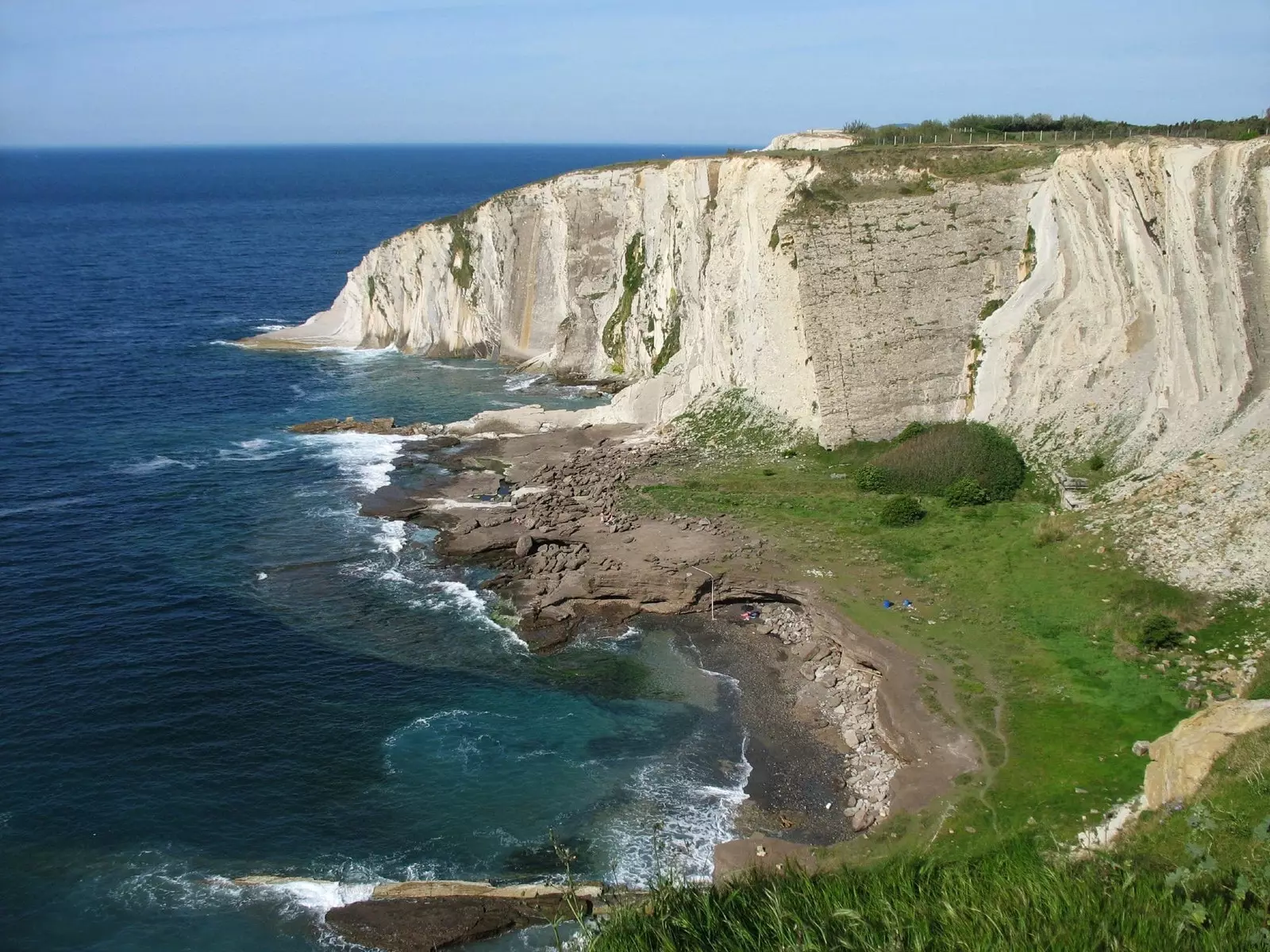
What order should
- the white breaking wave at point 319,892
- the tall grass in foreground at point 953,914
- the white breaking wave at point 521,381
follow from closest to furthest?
the tall grass in foreground at point 953,914 < the white breaking wave at point 319,892 < the white breaking wave at point 521,381

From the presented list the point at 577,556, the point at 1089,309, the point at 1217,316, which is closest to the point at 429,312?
the point at 577,556

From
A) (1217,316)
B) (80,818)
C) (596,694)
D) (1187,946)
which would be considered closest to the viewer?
(1187,946)

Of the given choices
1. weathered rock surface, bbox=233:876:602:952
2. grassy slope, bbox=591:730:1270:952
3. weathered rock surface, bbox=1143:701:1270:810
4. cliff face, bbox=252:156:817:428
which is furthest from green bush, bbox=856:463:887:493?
grassy slope, bbox=591:730:1270:952

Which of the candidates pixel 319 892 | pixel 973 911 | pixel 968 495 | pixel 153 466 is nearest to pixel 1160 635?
pixel 968 495

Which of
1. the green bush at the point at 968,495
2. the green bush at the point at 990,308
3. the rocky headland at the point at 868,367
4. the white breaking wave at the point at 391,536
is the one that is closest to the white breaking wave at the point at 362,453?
the rocky headland at the point at 868,367

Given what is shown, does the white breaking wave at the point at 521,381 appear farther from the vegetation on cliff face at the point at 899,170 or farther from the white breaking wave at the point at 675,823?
the white breaking wave at the point at 675,823

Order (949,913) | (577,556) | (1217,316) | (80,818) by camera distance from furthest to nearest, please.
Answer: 1. (577,556)
2. (1217,316)
3. (80,818)
4. (949,913)

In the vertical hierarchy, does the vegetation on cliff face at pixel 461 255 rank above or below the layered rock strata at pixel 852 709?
above

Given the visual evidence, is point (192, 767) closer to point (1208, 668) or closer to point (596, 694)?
point (596, 694)
